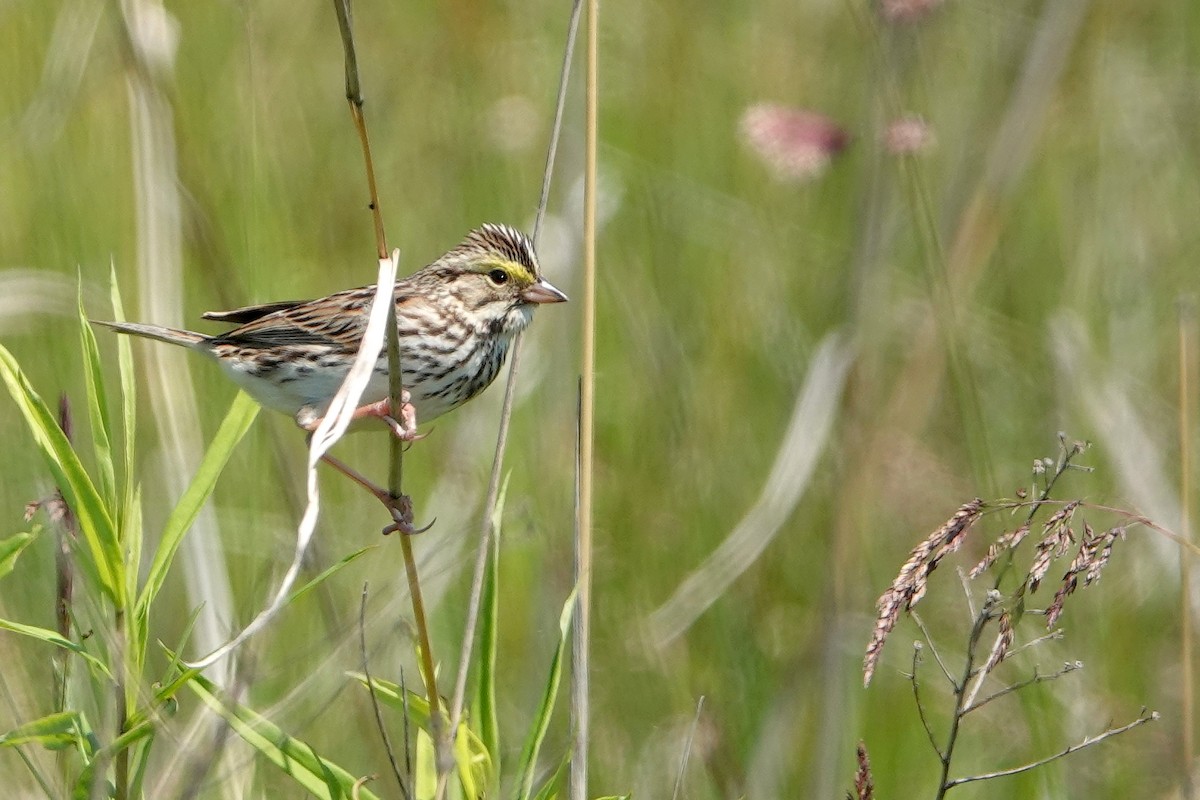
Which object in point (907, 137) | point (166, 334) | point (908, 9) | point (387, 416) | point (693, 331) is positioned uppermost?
point (908, 9)

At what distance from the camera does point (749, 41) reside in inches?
267

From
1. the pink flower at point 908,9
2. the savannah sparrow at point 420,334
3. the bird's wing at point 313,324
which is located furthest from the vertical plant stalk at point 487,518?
the bird's wing at point 313,324

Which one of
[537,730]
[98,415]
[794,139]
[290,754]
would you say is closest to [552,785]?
[537,730]

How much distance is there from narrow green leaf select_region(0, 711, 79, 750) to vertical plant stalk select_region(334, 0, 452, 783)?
451mm

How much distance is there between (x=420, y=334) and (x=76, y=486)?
1.44 m

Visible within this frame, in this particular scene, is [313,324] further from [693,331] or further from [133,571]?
[693,331]

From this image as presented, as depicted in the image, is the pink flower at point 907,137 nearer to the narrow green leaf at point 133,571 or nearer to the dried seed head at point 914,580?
the dried seed head at point 914,580

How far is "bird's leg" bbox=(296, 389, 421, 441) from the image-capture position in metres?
2.12

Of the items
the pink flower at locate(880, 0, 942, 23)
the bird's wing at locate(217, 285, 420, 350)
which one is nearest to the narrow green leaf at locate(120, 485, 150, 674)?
the bird's wing at locate(217, 285, 420, 350)

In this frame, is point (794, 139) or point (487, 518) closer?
point (487, 518)

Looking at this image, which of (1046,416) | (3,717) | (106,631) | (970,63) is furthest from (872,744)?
(970,63)

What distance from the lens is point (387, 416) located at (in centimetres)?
270

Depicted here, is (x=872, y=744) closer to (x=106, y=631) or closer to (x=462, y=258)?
(x=462, y=258)

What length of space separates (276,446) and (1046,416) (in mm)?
3114
